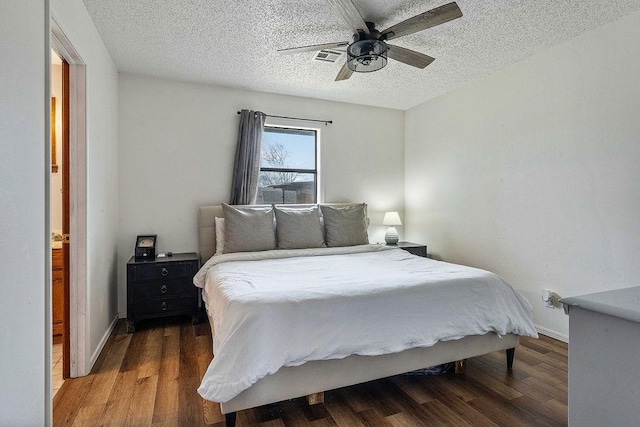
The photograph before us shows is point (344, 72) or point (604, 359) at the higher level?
point (344, 72)

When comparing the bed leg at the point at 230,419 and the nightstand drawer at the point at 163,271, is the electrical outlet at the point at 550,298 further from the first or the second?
the nightstand drawer at the point at 163,271

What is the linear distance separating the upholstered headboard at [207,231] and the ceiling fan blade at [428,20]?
2.46m

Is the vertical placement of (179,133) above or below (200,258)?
above

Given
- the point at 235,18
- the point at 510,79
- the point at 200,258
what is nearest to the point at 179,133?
the point at 200,258

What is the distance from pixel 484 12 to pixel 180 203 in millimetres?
3316

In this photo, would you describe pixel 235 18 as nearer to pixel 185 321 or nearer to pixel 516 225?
pixel 185 321

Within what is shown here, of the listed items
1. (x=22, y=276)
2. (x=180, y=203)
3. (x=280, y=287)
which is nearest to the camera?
(x=22, y=276)

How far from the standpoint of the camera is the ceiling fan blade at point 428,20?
1940mm

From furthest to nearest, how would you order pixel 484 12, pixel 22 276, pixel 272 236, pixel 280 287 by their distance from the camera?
pixel 272 236 < pixel 484 12 < pixel 280 287 < pixel 22 276

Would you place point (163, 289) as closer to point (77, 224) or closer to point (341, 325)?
point (77, 224)

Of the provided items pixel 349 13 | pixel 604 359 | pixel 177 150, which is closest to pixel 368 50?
pixel 349 13

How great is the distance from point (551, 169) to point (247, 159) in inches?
120

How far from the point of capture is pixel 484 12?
236cm

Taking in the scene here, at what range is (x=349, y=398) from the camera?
2035 mm
